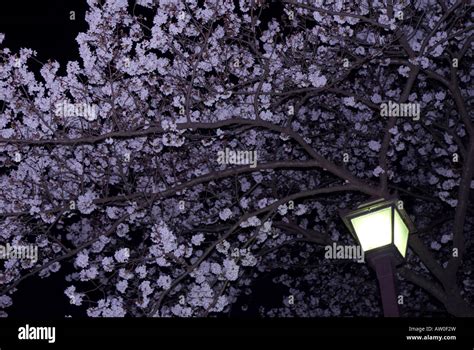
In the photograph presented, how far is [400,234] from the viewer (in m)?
6.62

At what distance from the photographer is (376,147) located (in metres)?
13.3

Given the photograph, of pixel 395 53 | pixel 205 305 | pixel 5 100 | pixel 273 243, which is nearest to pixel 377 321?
pixel 205 305

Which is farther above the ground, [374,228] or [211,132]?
[211,132]

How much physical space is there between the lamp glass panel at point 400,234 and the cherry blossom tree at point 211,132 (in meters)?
2.40

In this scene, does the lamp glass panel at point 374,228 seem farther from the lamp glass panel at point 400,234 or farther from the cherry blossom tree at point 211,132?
the cherry blossom tree at point 211,132

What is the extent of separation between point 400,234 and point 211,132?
6.24 metres

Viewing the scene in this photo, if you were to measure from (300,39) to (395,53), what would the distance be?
1.66 m

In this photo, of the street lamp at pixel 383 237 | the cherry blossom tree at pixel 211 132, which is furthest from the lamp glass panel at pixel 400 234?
the cherry blossom tree at pixel 211 132

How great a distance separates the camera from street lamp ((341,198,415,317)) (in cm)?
628

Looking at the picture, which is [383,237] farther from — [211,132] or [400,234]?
[211,132]

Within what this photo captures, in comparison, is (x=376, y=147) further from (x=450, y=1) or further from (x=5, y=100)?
(x=5, y=100)

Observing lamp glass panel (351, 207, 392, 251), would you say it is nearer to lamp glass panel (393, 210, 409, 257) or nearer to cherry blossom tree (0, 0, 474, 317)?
lamp glass panel (393, 210, 409, 257)

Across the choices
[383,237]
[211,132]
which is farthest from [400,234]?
[211,132]

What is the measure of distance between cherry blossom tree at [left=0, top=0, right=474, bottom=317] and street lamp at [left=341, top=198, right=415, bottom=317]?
2606mm
